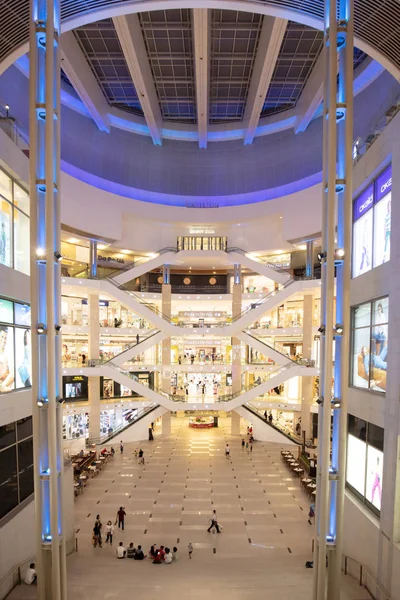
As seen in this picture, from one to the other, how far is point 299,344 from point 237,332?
28.7 ft

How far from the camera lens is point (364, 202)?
38.9 feet

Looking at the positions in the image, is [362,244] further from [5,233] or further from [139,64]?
[139,64]

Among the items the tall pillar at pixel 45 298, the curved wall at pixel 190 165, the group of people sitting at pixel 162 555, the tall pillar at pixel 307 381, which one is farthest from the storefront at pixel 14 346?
the tall pillar at pixel 307 381

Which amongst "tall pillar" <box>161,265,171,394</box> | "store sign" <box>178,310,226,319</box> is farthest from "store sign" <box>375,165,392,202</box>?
"store sign" <box>178,310,226,319</box>

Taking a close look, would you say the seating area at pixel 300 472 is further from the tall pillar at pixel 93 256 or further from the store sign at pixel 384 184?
the tall pillar at pixel 93 256

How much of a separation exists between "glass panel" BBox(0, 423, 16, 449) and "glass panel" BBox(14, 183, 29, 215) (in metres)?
6.59

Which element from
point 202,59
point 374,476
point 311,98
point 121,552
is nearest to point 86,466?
point 121,552

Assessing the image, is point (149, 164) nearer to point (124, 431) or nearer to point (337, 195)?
point (124, 431)

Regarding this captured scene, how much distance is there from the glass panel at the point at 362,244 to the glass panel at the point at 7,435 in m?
11.1

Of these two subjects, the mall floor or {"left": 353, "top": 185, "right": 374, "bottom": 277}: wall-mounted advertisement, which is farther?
{"left": 353, "top": 185, "right": 374, "bottom": 277}: wall-mounted advertisement

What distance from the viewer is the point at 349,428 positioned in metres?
12.0

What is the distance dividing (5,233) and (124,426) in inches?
757

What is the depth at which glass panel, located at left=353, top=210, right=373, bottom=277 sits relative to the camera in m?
11.3

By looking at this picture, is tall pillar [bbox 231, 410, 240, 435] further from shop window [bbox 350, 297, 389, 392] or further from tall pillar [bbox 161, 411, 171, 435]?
shop window [bbox 350, 297, 389, 392]
